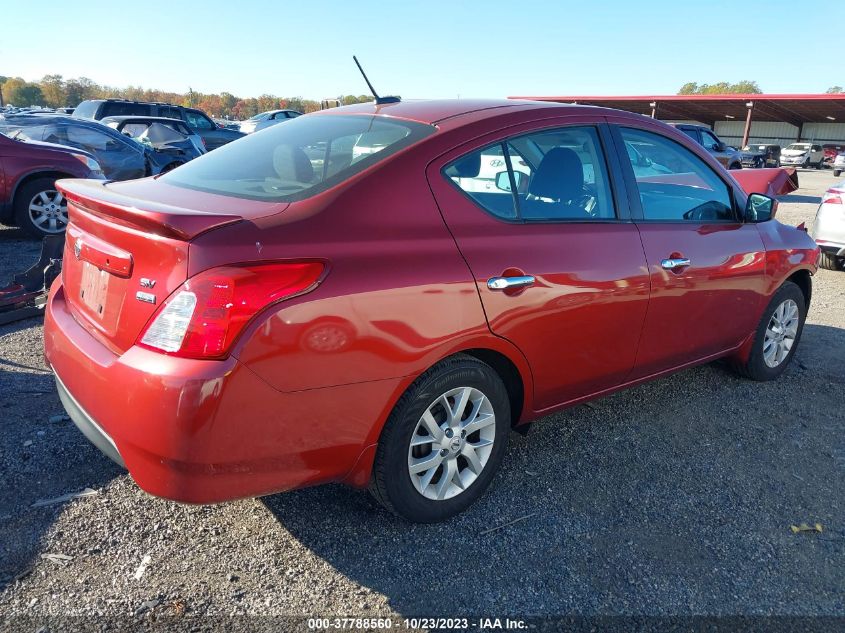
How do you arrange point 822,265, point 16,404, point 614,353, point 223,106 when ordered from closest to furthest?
point 614,353
point 16,404
point 822,265
point 223,106

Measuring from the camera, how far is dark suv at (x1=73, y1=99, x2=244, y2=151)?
1669cm

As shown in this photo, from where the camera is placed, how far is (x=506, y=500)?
2.98 metres

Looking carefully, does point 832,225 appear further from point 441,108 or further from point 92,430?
point 92,430

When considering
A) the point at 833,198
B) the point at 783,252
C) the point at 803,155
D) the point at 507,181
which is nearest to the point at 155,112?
the point at 833,198

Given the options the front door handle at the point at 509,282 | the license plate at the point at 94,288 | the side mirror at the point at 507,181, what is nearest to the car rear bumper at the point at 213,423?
the license plate at the point at 94,288

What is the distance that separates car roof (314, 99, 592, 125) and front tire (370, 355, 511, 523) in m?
1.09

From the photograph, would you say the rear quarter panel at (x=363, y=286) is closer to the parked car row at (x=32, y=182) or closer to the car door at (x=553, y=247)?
the car door at (x=553, y=247)

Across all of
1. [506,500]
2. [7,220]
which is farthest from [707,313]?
[7,220]

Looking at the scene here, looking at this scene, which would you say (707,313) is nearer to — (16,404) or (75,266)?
(75,266)

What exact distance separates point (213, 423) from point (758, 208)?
352cm

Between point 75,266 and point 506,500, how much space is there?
2.13 metres

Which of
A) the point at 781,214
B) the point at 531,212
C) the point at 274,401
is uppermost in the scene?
the point at 531,212

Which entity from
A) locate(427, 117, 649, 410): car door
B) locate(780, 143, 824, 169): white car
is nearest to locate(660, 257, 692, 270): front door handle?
locate(427, 117, 649, 410): car door

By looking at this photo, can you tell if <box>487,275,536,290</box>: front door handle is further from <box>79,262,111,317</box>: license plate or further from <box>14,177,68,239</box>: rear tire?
<box>14,177,68,239</box>: rear tire
